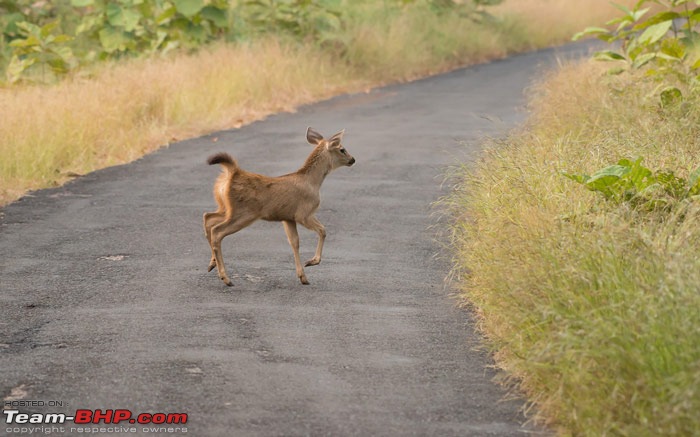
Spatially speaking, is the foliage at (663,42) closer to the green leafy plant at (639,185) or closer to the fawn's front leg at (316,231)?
the green leafy plant at (639,185)

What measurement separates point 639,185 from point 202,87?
12.3m

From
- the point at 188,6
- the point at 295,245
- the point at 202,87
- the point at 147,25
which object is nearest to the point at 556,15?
the point at 147,25

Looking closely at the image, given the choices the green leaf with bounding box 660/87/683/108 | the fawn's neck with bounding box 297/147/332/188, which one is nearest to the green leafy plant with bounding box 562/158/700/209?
the fawn's neck with bounding box 297/147/332/188

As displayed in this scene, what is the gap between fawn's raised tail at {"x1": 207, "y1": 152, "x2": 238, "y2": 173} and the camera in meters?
8.95

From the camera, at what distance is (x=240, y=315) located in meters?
8.26

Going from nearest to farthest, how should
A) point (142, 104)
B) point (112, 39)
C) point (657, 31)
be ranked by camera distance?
point (657, 31) < point (142, 104) < point (112, 39)

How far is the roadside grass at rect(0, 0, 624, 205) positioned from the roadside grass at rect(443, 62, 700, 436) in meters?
6.17

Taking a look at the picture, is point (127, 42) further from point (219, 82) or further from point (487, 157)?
point (487, 157)

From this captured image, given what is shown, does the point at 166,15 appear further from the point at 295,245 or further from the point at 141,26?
the point at 295,245

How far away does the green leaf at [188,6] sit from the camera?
22.2 metres

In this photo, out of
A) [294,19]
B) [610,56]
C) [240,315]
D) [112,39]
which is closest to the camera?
[240,315]

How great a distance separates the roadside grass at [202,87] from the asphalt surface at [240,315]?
765 mm

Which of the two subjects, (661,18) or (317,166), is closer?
(317,166)

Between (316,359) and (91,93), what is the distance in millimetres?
11017
